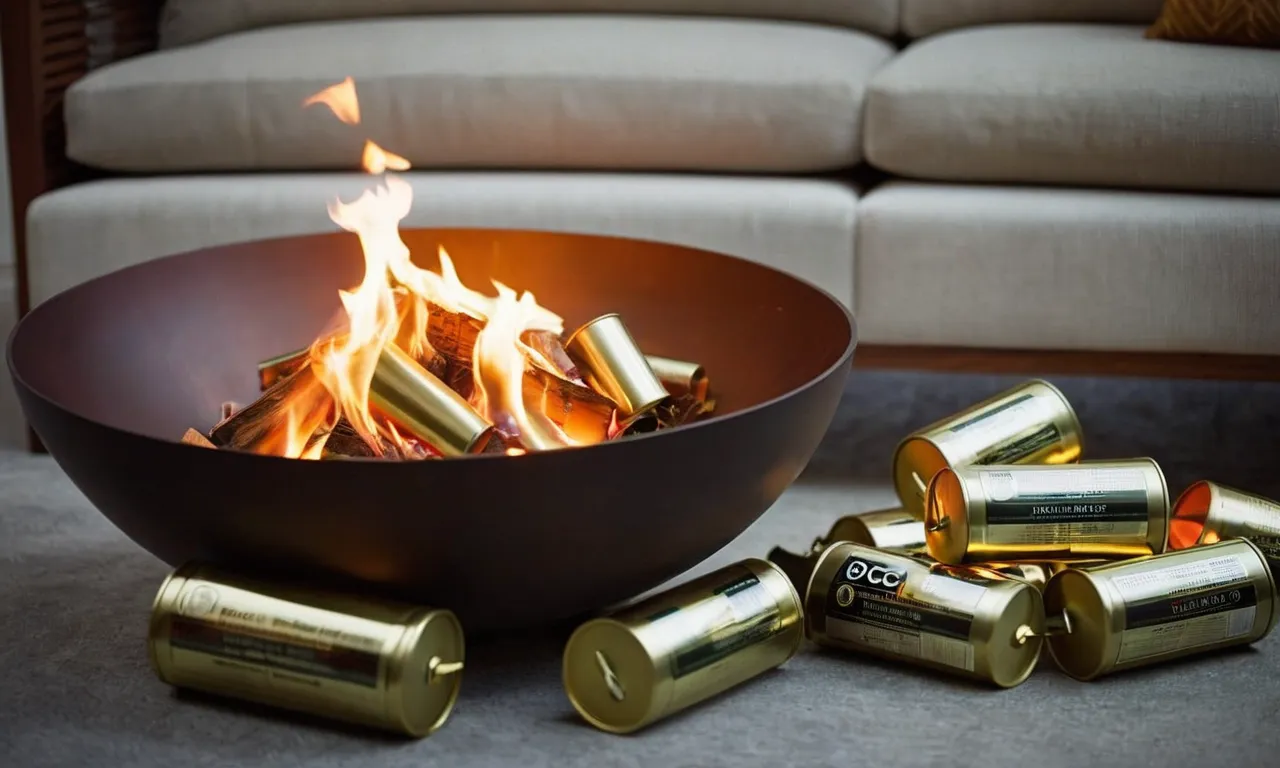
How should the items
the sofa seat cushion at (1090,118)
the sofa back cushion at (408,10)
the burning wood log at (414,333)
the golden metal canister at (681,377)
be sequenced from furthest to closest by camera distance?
the sofa back cushion at (408,10) < the sofa seat cushion at (1090,118) < the golden metal canister at (681,377) < the burning wood log at (414,333)

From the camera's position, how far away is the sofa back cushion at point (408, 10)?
2.47m

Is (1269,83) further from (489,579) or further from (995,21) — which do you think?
(489,579)

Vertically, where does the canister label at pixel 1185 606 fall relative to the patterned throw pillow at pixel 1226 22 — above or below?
below

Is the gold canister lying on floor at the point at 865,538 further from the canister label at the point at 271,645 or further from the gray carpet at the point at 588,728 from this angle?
the canister label at the point at 271,645

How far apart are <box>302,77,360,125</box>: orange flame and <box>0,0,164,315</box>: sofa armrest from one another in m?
0.38

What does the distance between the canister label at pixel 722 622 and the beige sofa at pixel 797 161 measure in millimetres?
641

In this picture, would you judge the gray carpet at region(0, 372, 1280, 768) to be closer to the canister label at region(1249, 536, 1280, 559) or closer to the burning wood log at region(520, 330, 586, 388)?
the canister label at region(1249, 536, 1280, 559)

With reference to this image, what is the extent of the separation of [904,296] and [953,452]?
341mm

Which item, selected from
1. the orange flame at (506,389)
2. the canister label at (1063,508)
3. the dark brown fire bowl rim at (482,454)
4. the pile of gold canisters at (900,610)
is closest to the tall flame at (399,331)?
the orange flame at (506,389)

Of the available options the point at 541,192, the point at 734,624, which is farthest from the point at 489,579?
the point at 541,192

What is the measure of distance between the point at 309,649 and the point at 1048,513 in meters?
0.72

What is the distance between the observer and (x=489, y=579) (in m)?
1.35

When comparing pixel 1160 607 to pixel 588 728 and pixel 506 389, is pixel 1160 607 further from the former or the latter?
pixel 506 389

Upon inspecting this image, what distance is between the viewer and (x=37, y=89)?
6.98 ft
